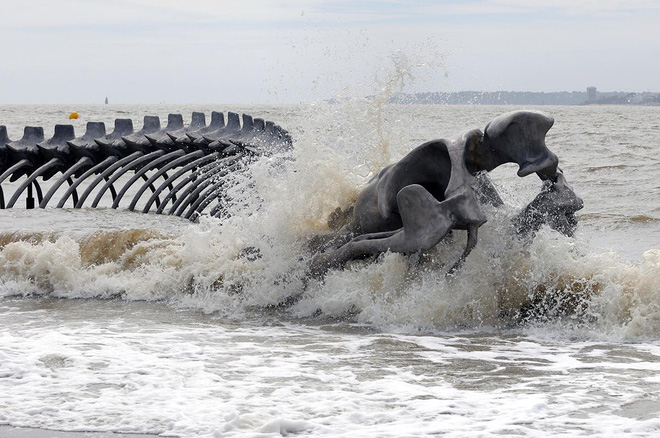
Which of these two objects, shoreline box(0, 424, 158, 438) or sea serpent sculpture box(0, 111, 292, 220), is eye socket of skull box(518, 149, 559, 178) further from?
sea serpent sculpture box(0, 111, 292, 220)

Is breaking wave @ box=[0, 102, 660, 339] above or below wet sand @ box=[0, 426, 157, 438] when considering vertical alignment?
above

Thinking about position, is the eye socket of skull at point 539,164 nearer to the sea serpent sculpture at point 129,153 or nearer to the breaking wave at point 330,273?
the breaking wave at point 330,273

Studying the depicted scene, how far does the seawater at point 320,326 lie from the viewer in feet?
15.3

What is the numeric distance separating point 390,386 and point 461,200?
1799mm

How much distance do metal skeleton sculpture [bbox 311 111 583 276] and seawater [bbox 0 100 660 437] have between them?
168 mm

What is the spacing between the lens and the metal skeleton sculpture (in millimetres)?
6520

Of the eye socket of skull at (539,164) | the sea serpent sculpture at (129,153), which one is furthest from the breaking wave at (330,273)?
the sea serpent sculpture at (129,153)

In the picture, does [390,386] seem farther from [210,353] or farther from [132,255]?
[132,255]

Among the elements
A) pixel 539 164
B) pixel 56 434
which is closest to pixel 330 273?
pixel 539 164

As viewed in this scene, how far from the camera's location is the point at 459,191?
6516 mm

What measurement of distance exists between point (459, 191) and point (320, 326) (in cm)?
147

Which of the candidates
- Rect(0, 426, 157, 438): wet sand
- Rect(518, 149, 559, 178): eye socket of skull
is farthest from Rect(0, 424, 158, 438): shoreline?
Rect(518, 149, 559, 178): eye socket of skull

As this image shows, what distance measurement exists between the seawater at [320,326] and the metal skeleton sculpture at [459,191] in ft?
0.55

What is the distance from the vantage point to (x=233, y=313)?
7.66 meters
